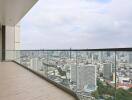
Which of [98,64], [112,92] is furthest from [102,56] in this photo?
[112,92]

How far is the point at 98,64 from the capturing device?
253cm

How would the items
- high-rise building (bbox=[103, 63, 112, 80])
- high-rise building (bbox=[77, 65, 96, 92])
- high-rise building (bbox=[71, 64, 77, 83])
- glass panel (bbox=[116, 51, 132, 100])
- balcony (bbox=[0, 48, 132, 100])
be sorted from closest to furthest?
glass panel (bbox=[116, 51, 132, 100]) < balcony (bbox=[0, 48, 132, 100]) < high-rise building (bbox=[103, 63, 112, 80]) < high-rise building (bbox=[77, 65, 96, 92]) < high-rise building (bbox=[71, 64, 77, 83])

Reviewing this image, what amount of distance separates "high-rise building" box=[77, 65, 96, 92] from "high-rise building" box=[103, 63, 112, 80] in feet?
1.20

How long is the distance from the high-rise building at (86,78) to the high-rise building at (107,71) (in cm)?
37

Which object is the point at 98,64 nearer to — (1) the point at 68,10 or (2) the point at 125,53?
(2) the point at 125,53

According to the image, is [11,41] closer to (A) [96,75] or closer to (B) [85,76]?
(B) [85,76]

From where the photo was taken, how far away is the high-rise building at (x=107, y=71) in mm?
2183

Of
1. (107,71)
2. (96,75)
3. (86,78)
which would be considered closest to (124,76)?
(107,71)

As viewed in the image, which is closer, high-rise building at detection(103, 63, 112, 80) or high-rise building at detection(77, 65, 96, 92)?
high-rise building at detection(103, 63, 112, 80)

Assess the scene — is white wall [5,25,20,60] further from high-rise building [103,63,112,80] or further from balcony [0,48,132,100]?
high-rise building [103,63,112,80]

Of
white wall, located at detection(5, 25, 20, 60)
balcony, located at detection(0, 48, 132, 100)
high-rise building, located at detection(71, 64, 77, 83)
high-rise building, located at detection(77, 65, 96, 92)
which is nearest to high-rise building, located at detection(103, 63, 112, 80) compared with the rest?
balcony, located at detection(0, 48, 132, 100)

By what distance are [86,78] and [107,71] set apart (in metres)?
0.81

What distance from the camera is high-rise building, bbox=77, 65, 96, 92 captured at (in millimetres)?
2755

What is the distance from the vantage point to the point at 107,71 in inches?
88.3
